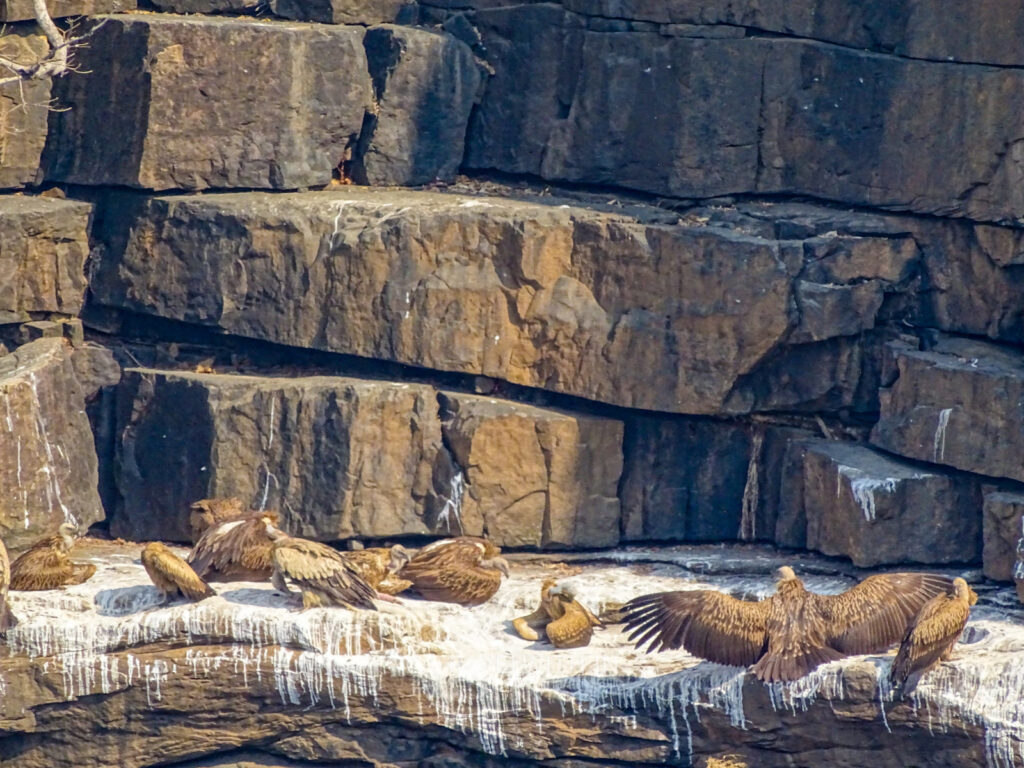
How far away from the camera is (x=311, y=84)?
1465 cm

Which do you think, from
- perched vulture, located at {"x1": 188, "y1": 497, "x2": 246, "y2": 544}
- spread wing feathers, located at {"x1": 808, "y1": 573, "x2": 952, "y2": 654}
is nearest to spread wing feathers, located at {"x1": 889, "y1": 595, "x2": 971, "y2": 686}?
spread wing feathers, located at {"x1": 808, "y1": 573, "x2": 952, "y2": 654}

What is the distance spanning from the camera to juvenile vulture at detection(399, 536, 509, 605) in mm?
12906

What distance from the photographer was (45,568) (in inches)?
506

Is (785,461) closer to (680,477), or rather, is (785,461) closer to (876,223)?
(680,477)

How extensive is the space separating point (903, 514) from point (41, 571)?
5.82 meters

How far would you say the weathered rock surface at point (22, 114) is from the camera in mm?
14719

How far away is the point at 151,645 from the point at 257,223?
3356mm

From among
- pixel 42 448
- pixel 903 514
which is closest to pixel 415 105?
pixel 42 448

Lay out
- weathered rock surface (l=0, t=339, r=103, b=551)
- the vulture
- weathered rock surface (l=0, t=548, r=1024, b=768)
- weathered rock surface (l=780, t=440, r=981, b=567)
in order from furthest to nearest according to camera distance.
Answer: weathered rock surface (l=0, t=339, r=103, b=551) → weathered rock surface (l=780, t=440, r=981, b=567) → the vulture → weathered rock surface (l=0, t=548, r=1024, b=768)

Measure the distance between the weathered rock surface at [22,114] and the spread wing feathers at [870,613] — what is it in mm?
7007

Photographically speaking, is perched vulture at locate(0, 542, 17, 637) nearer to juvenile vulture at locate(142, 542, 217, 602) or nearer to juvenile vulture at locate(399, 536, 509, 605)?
juvenile vulture at locate(142, 542, 217, 602)

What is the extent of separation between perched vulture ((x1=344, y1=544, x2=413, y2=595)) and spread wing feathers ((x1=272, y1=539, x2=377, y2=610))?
6.2 inches

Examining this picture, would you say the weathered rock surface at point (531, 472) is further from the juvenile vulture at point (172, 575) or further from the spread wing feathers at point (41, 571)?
the spread wing feathers at point (41, 571)

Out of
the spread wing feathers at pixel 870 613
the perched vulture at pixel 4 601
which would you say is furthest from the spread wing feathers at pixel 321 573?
the spread wing feathers at pixel 870 613
